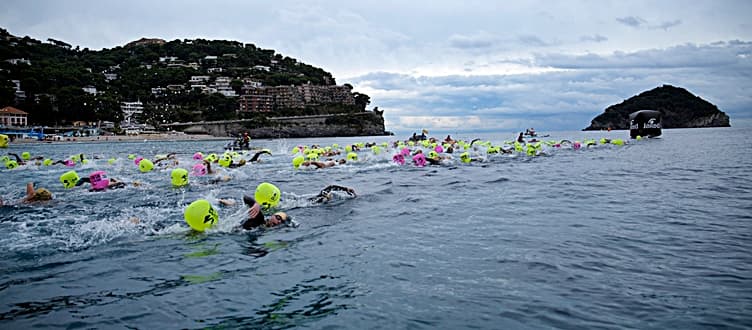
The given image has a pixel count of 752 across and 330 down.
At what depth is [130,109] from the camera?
117 metres

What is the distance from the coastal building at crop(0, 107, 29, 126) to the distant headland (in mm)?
201

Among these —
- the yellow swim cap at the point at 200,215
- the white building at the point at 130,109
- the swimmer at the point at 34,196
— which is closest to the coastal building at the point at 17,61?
the white building at the point at 130,109

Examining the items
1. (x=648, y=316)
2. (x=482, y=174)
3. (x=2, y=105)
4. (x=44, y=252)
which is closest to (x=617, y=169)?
(x=482, y=174)

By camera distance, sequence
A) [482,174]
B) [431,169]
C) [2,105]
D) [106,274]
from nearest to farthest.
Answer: [106,274] < [482,174] < [431,169] < [2,105]

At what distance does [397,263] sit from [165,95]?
453 feet

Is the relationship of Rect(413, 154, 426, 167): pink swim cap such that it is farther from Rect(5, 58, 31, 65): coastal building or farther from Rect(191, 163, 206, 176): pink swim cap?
→ Rect(5, 58, 31, 65): coastal building

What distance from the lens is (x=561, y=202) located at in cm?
1141

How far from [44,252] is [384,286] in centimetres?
575

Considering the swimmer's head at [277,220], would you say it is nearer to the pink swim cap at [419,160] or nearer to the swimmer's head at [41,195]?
the swimmer's head at [41,195]

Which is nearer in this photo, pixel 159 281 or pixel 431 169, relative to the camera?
pixel 159 281

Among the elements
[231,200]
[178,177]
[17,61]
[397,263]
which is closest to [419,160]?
[178,177]

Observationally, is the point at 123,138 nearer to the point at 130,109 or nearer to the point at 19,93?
the point at 19,93

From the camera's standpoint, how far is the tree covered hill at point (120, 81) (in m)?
92.2

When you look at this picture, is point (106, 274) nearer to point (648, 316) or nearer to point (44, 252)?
point (44, 252)
